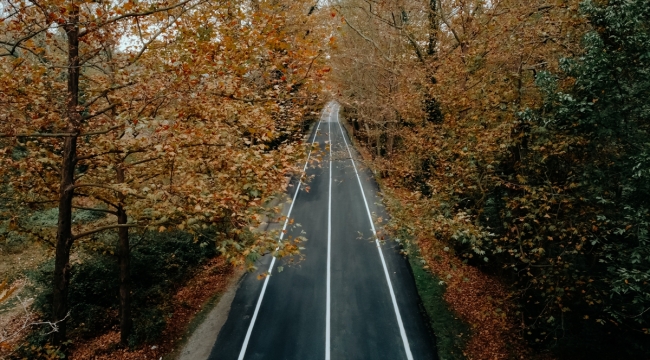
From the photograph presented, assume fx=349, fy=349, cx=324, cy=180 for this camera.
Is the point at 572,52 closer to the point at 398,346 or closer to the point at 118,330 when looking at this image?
the point at 398,346

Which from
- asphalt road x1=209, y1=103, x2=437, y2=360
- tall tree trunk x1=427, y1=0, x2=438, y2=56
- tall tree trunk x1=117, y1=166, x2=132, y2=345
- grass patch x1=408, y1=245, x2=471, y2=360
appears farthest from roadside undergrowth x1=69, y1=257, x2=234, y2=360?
tall tree trunk x1=427, y1=0, x2=438, y2=56

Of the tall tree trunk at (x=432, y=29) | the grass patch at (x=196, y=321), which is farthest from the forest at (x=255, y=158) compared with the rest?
the tall tree trunk at (x=432, y=29)

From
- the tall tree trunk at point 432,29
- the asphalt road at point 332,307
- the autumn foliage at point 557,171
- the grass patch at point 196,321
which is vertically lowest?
the grass patch at point 196,321

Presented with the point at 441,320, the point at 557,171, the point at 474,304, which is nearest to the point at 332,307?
the point at 441,320

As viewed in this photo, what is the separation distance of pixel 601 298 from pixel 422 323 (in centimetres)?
569

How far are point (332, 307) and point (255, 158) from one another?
8367 mm

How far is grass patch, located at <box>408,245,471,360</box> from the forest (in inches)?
3.4

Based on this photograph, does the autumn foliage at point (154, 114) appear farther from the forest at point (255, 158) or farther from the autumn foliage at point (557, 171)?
the autumn foliage at point (557, 171)

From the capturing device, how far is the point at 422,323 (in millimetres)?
12547

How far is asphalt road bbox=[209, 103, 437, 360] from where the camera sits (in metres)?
11.4

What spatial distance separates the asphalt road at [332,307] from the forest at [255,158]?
1.24 metres

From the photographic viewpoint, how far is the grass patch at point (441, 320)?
1127 centimetres

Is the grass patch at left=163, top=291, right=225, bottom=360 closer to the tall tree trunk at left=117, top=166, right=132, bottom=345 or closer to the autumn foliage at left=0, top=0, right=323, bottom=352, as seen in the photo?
the tall tree trunk at left=117, top=166, right=132, bottom=345

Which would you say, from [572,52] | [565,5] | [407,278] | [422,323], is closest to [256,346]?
[422,323]
